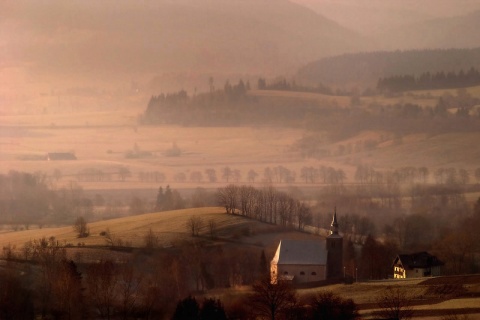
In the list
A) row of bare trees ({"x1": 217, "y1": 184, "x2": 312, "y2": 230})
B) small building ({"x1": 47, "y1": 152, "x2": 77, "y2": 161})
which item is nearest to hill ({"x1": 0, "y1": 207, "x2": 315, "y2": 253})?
row of bare trees ({"x1": 217, "y1": 184, "x2": 312, "y2": 230})

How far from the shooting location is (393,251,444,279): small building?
34.2 meters

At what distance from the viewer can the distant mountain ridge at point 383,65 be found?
71125 mm

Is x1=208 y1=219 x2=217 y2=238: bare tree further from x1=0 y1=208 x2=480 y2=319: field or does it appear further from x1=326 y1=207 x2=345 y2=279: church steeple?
x1=326 y1=207 x2=345 y2=279: church steeple

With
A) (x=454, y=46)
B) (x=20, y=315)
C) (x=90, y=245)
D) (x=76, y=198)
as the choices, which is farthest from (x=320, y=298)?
(x=454, y=46)

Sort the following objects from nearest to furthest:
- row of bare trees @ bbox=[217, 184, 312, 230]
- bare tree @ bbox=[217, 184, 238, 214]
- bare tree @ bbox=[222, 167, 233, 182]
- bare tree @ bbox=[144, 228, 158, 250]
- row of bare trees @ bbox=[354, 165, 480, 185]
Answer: bare tree @ bbox=[144, 228, 158, 250]
row of bare trees @ bbox=[217, 184, 312, 230]
bare tree @ bbox=[217, 184, 238, 214]
row of bare trees @ bbox=[354, 165, 480, 185]
bare tree @ bbox=[222, 167, 233, 182]

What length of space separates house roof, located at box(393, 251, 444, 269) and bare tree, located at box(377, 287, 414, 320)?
622 cm

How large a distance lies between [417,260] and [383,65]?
4140cm

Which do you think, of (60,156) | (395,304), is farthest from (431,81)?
(395,304)

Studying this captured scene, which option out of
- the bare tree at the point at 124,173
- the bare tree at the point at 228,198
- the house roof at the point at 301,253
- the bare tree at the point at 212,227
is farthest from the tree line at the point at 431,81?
the house roof at the point at 301,253

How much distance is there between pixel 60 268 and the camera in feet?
97.0

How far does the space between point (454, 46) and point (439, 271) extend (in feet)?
152

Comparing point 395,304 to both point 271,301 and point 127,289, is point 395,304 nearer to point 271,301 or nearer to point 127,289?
point 271,301

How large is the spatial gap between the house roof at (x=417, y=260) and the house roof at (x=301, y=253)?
2.59 metres

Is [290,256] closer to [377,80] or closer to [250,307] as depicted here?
[250,307]
